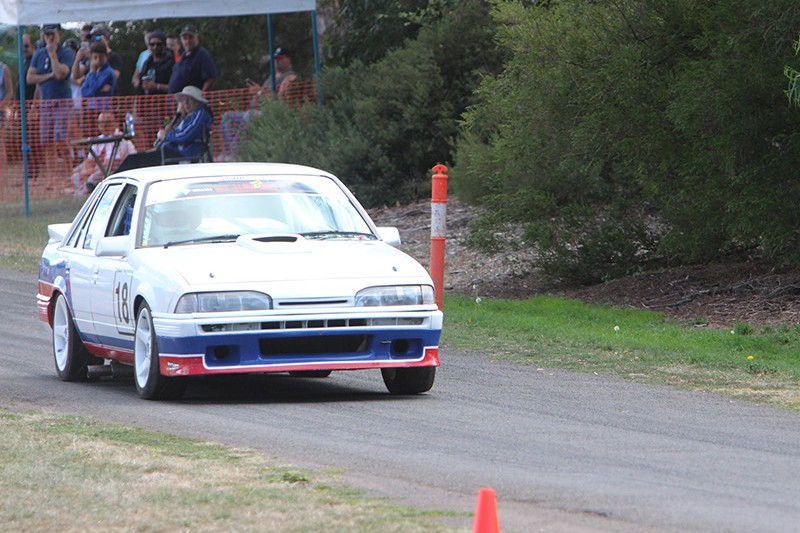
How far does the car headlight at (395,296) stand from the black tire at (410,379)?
18.9 inches

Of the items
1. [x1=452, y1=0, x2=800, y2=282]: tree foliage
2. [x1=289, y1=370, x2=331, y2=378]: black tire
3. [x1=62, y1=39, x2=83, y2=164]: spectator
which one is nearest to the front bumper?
[x1=289, y1=370, x2=331, y2=378]: black tire

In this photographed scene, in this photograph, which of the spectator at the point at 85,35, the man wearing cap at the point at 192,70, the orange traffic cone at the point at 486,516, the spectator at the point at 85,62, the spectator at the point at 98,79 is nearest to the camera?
the orange traffic cone at the point at 486,516

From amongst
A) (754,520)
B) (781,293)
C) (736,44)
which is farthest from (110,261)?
(781,293)

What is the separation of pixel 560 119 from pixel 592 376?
5832 millimetres

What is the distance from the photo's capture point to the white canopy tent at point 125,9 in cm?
2553

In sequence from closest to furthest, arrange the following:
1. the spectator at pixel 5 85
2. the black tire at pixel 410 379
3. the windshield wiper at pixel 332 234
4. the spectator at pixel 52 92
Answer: the black tire at pixel 410 379 < the windshield wiper at pixel 332 234 < the spectator at pixel 52 92 < the spectator at pixel 5 85

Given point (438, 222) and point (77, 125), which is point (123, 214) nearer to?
point (438, 222)

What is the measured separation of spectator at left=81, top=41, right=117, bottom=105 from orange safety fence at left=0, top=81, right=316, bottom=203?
Answer: 0.19 feet

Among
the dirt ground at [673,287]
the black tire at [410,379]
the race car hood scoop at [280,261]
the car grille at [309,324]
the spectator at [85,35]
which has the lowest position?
the dirt ground at [673,287]

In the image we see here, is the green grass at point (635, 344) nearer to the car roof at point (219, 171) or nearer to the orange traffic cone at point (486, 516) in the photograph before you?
the car roof at point (219, 171)

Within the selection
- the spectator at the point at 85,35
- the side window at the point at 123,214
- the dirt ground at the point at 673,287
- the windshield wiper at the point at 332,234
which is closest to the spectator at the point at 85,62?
the spectator at the point at 85,35

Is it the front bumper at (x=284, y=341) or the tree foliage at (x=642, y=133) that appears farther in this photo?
the tree foliage at (x=642, y=133)

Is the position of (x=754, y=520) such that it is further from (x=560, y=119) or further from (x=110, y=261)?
(x=560, y=119)

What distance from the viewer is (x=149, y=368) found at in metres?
9.57
